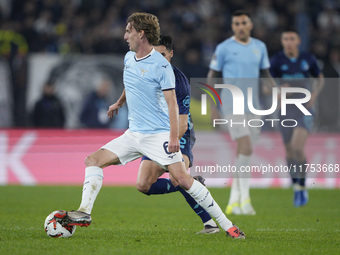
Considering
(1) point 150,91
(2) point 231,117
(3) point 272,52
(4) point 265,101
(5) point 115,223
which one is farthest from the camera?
(3) point 272,52

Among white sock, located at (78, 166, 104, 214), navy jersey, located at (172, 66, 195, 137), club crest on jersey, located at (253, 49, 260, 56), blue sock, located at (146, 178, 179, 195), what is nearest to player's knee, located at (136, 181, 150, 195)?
blue sock, located at (146, 178, 179, 195)

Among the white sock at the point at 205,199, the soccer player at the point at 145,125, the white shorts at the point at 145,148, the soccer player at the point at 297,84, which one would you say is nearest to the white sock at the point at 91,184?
the soccer player at the point at 145,125

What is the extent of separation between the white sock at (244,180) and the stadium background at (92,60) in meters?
2.24

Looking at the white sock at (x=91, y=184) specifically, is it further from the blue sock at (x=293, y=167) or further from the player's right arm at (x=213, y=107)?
the blue sock at (x=293, y=167)

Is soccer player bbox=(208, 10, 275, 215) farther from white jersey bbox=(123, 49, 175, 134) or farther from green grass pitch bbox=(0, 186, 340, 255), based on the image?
white jersey bbox=(123, 49, 175, 134)

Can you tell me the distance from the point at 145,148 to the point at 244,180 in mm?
3453

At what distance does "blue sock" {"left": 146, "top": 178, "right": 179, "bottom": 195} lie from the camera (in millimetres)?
7227

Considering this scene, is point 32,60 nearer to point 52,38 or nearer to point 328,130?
point 52,38

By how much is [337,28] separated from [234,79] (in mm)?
10331

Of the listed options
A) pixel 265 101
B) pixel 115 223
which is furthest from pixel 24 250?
pixel 265 101

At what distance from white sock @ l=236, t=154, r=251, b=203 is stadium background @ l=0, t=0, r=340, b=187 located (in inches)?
88.1

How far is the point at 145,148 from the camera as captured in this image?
21.2ft

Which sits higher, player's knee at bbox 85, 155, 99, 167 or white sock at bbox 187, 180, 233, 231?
player's knee at bbox 85, 155, 99, 167

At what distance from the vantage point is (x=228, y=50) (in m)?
9.91
